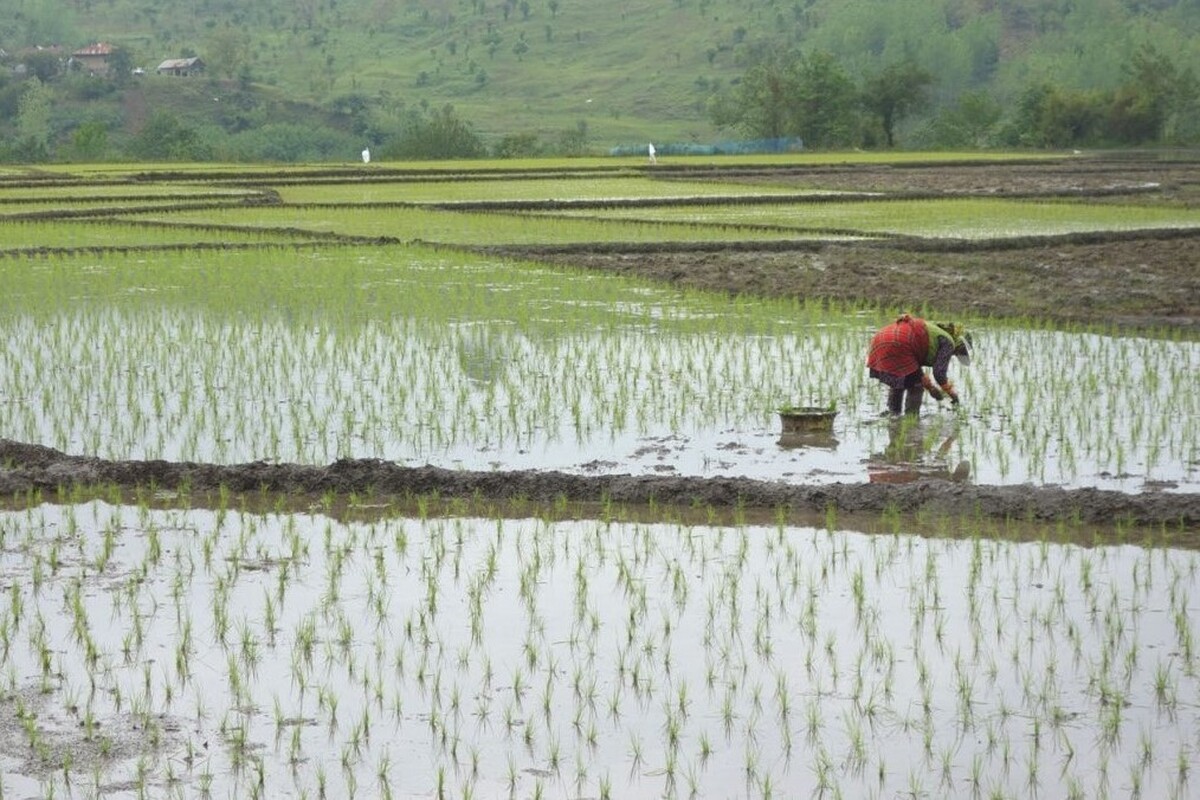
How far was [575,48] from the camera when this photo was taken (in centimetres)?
9200

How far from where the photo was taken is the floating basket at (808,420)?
26.7 ft

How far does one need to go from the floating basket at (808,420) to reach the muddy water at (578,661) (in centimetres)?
172

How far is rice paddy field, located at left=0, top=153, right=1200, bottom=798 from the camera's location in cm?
436

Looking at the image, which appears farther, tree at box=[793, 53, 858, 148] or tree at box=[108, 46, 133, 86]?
tree at box=[108, 46, 133, 86]

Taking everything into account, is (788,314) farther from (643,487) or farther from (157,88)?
(157,88)

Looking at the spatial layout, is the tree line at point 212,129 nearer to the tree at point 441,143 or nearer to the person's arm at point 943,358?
the tree at point 441,143

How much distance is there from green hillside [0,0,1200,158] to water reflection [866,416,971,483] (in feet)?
181

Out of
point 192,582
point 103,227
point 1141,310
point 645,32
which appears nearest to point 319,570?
point 192,582

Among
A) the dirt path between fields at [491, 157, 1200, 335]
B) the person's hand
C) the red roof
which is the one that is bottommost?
the person's hand

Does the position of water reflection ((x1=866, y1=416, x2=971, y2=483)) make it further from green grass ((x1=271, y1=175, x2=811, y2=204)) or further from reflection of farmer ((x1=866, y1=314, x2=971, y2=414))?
green grass ((x1=271, y1=175, x2=811, y2=204))

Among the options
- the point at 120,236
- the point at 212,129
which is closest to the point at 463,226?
the point at 120,236

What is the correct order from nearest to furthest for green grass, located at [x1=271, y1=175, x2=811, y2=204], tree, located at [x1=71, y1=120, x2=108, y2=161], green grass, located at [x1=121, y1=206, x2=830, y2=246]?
1. green grass, located at [x1=121, y1=206, x2=830, y2=246]
2. green grass, located at [x1=271, y1=175, x2=811, y2=204]
3. tree, located at [x1=71, y1=120, x2=108, y2=161]

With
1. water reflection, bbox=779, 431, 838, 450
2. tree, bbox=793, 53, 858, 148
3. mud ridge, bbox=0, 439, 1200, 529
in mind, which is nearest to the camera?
mud ridge, bbox=0, 439, 1200, 529

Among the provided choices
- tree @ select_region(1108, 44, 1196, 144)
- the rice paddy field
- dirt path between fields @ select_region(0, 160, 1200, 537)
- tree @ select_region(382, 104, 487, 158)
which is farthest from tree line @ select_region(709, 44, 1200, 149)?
the rice paddy field
